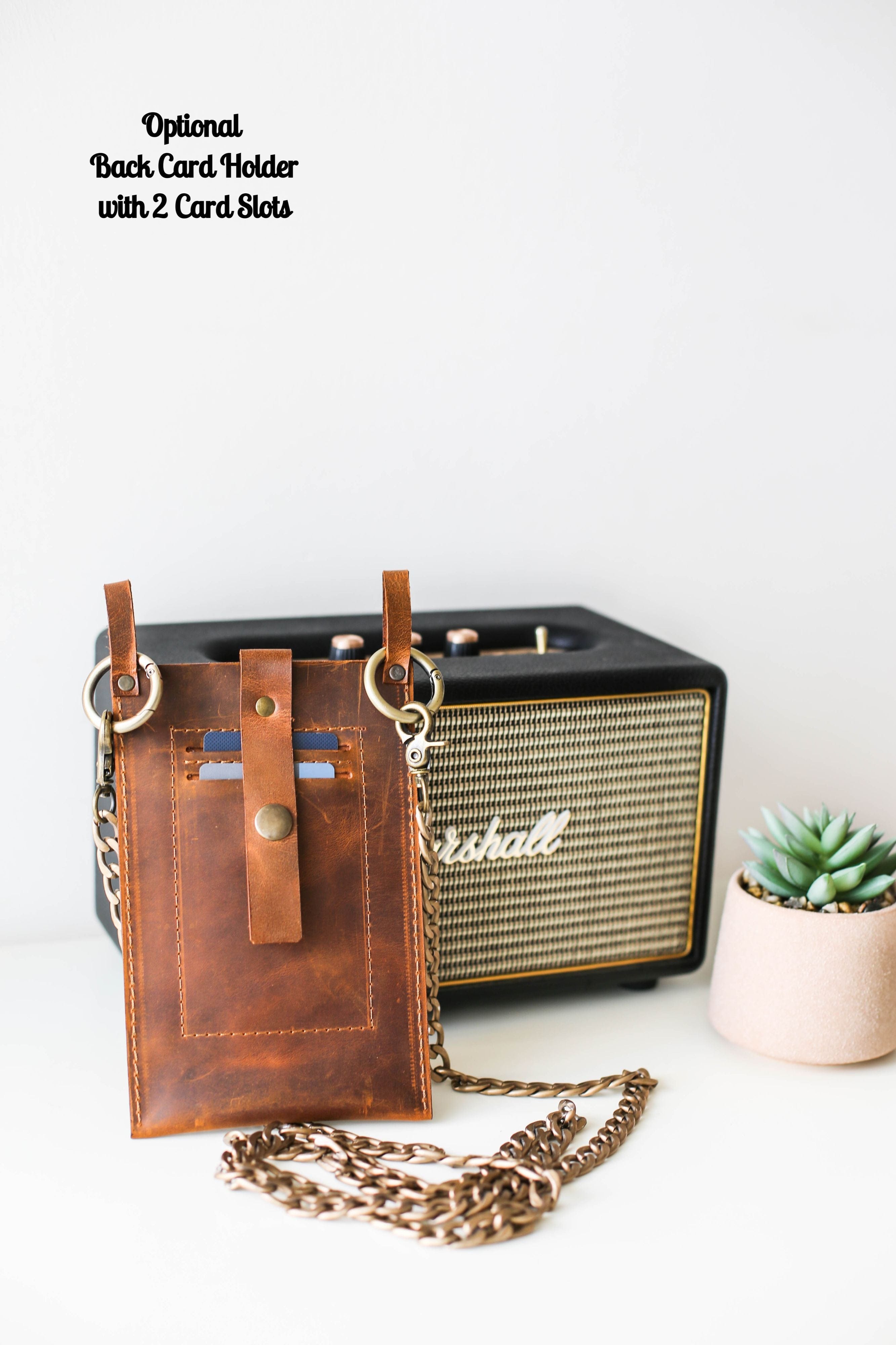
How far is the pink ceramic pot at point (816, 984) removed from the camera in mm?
897

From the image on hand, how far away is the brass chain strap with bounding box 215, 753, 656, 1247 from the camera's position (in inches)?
28.0

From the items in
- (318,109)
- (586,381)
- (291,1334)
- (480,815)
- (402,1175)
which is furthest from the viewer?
(586,381)

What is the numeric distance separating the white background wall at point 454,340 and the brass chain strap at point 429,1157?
0.39 meters

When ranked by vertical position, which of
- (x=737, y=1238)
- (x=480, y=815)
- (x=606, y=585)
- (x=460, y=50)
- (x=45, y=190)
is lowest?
(x=737, y=1238)

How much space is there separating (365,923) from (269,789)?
0.11m

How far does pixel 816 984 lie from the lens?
35.5 inches

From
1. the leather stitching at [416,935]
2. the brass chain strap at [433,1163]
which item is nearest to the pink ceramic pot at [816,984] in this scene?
the brass chain strap at [433,1163]

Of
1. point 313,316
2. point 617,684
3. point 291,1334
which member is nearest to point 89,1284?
point 291,1334

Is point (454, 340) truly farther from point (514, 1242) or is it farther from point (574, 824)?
point (514, 1242)

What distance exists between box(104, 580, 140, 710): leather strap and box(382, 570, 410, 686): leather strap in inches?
6.4

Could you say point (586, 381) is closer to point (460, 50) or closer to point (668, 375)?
point (668, 375)

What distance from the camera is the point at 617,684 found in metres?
0.95

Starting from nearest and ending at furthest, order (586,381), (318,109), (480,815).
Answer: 1. (480,815)
2. (318,109)
3. (586,381)

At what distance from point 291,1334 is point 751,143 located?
1.16 m
